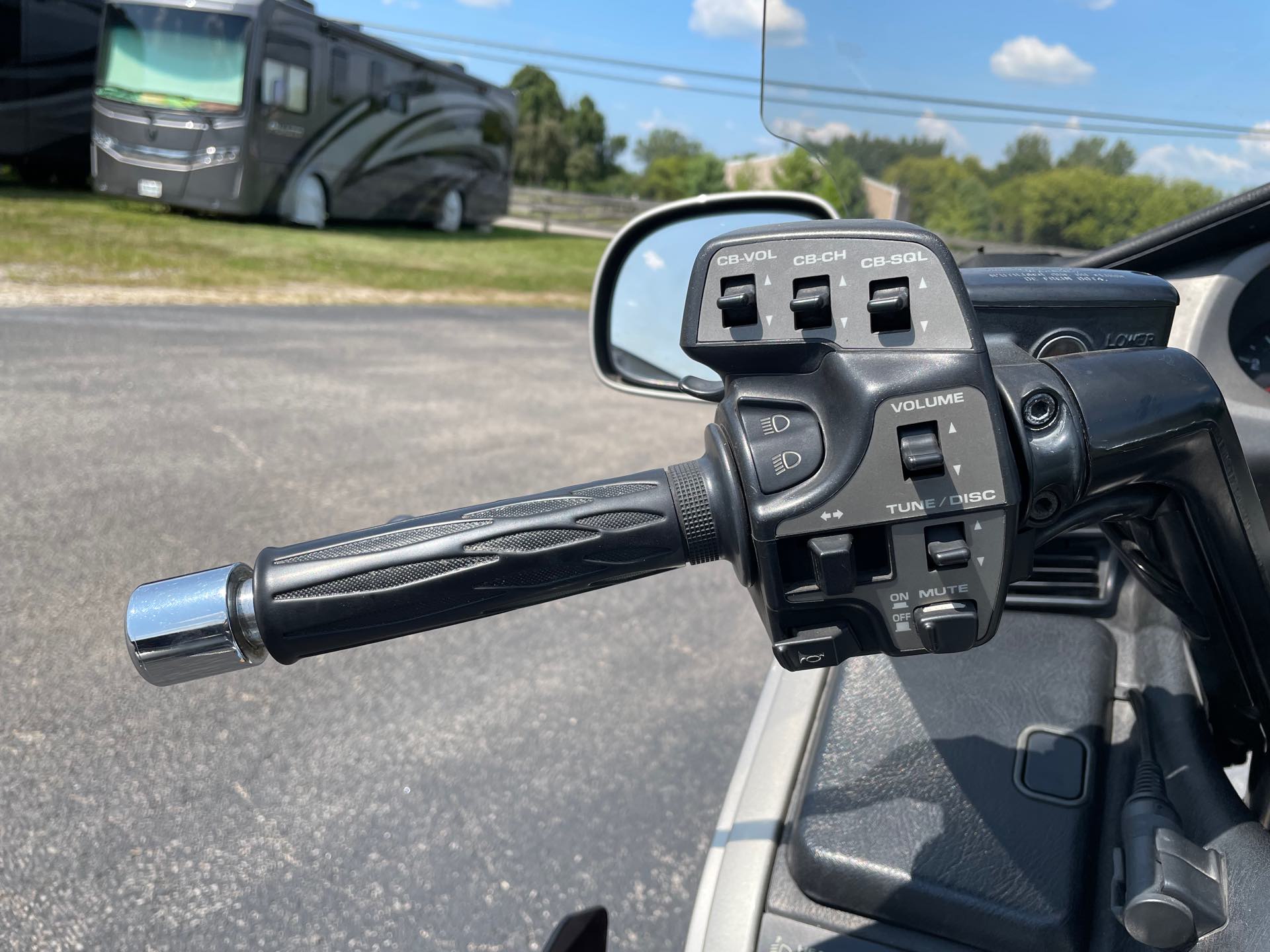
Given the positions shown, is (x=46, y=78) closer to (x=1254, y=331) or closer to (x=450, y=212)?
(x=450, y=212)

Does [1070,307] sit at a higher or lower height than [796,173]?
lower

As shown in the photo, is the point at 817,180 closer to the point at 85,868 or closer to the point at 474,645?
the point at 474,645

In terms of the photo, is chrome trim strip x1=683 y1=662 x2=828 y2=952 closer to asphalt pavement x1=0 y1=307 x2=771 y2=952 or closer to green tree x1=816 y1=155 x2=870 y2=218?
green tree x1=816 y1=155 x2=870 y2=218

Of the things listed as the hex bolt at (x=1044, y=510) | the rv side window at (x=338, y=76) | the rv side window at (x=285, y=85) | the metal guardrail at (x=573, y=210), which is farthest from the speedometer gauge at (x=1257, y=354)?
the metal guardrail at (x=573, y=210)

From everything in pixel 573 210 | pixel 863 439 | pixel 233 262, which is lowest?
pixel 233 262

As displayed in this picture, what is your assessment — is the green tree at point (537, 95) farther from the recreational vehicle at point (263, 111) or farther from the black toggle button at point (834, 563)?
the black toggle button at point (834, 563)

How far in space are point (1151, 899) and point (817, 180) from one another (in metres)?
1.77

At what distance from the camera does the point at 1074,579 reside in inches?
52.8

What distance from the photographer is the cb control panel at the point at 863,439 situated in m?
0.63

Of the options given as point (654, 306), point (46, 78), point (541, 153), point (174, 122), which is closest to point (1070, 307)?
point (654, 306)

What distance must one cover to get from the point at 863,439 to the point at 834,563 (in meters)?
0.08

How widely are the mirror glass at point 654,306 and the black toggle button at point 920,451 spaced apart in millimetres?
→ 1124

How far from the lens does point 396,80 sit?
19312mm

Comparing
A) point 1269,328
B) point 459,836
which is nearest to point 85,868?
point 459,836
